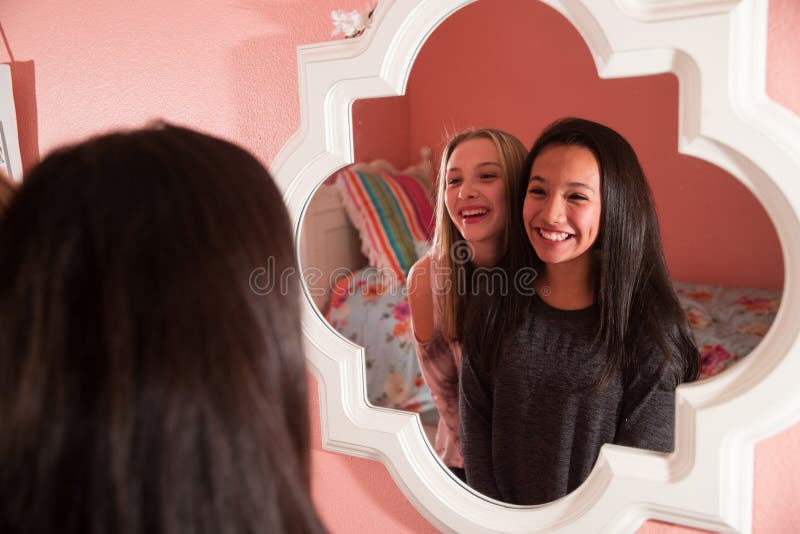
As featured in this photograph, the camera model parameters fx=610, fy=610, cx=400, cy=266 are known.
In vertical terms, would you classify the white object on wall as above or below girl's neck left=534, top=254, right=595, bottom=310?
above

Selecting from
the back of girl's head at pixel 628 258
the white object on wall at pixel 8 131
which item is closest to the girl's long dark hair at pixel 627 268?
the back of girl's head at pixel 628 258

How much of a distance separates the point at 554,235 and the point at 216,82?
1.86 feet

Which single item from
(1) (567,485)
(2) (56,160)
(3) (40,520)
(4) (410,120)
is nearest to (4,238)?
(2) (56,160)

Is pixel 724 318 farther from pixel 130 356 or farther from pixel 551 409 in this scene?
pixel 130 356

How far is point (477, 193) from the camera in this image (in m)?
0.69

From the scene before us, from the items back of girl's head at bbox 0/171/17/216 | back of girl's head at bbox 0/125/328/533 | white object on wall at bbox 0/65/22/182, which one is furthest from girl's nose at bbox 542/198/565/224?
white object on wall at bbox 0/65/22/182

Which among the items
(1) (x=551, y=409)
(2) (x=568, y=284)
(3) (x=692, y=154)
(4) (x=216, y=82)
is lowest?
(1) (x=551, y=409)

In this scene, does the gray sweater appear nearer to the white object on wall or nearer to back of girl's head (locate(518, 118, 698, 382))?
back of girl's head (locate(518, 118, 698, 382))

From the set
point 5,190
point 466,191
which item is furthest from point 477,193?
point 5,190

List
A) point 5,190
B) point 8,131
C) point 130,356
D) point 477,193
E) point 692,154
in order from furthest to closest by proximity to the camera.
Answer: point 8,131 → point 477,193 → point 692,154 → point 5,190 → point 130,356

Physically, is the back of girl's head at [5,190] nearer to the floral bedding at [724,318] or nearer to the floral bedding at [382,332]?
the floral bedding at [382,332]

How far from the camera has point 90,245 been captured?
0.33 m

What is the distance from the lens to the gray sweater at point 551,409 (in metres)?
0.62

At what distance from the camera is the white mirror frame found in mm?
555
